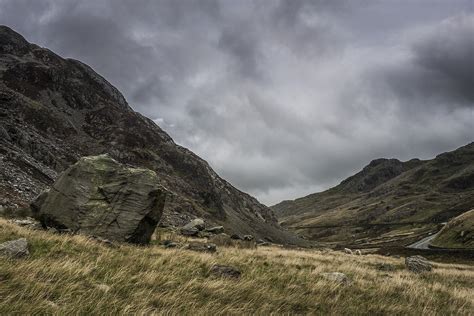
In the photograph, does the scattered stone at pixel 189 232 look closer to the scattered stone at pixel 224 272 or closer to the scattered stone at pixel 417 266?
the scattered stone at pixel 417 266

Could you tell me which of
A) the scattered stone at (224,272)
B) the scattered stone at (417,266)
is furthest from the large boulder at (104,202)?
Answer: the scattered stone at (417,266)

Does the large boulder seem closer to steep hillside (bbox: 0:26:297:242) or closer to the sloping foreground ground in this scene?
the sloping foreground ground

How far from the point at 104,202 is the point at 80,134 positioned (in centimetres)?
7755

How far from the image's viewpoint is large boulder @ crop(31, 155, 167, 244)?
19172 millimetres

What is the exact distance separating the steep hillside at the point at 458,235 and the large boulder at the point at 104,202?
313 feet

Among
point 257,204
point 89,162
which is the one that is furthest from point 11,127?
point 257,204

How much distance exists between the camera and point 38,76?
103 meters

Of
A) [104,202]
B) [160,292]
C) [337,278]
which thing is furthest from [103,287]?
[104,202]

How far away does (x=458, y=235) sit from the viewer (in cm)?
10212

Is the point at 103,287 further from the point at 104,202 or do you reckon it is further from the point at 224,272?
the point at 104,202

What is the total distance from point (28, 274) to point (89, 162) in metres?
15.3

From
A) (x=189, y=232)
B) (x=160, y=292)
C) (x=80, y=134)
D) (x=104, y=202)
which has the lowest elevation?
(x=160, y=292)

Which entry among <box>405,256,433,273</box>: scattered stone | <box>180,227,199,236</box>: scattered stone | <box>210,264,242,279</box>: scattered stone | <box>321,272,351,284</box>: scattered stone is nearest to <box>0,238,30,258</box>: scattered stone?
<box>210,264,242,279</box>: scattered stone

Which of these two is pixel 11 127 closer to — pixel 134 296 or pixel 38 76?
pixel 38 76
